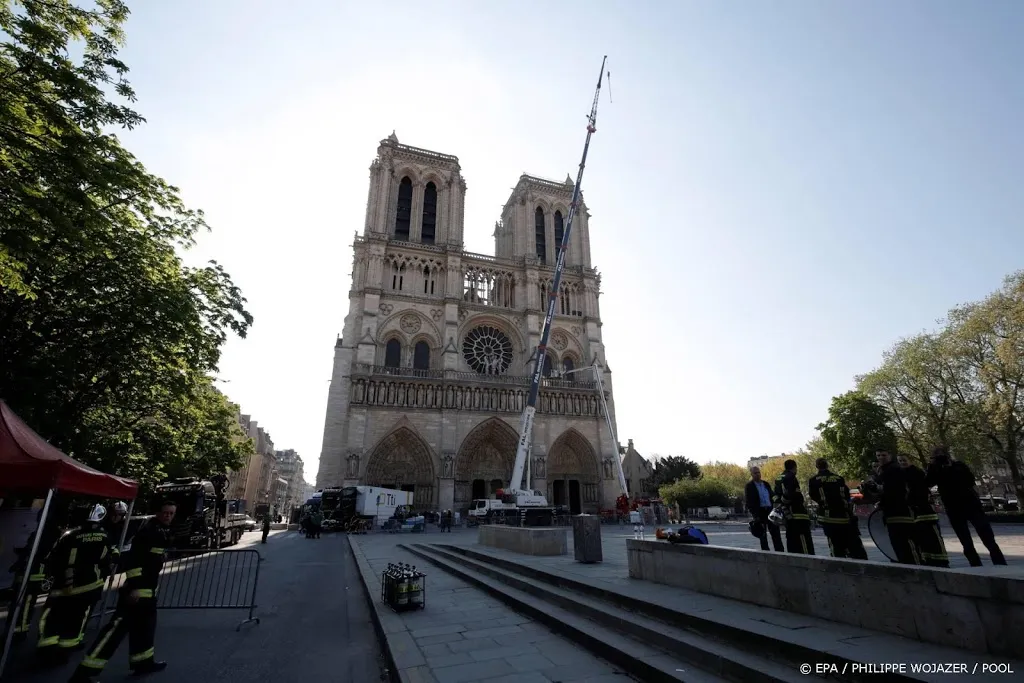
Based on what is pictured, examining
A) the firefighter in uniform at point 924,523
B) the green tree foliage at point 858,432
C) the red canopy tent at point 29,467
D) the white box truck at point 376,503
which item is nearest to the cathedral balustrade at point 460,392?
the white box truck at point 376,503

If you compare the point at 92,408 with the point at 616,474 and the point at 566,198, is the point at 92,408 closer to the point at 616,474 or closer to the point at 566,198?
the point at 616,474

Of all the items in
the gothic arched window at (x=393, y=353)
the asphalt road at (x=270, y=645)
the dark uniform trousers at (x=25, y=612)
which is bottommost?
the asphalt road at (x=270, y=645)

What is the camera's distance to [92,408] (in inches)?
431

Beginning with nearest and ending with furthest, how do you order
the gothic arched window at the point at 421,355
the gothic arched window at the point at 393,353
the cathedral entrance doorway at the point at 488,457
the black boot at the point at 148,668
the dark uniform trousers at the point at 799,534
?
the black boot at the point at 148,668
the dark uniform trousers at the point at 799,534
the cathedral entrance doorway at the point at 488,457
the gothic arched window at the point at 393,353
the gothic arched window at the point at 421,355

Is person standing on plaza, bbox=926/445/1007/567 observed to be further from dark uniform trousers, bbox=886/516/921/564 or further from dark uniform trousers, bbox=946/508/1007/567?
dark uniform trousers, bbox=886/516/921/564

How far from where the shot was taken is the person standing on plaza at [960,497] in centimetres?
528

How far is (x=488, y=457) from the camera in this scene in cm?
3116

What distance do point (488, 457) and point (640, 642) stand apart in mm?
27633

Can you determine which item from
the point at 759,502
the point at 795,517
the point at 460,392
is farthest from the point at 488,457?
the point at 795,517

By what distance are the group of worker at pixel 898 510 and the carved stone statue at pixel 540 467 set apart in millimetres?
23799

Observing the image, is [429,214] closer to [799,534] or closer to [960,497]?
[799,534]

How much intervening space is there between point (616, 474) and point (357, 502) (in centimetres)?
1665

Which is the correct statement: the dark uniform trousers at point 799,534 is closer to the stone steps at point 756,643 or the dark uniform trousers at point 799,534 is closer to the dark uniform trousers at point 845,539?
the dark uniform trousers at point 845,539

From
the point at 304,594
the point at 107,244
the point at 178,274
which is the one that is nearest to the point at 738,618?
the point at 304,594
